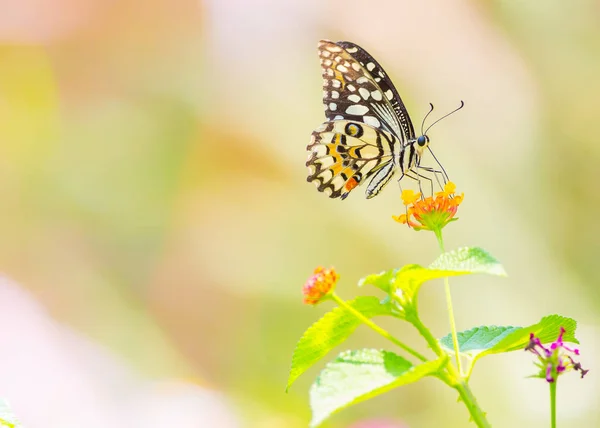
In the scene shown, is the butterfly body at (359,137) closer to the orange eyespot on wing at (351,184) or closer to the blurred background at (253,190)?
the orange eyespot on wing at (351,184)

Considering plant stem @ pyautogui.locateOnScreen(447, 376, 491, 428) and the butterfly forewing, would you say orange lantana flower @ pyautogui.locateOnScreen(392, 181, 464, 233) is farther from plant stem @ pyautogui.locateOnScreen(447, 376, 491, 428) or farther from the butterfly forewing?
the butterfly forewing

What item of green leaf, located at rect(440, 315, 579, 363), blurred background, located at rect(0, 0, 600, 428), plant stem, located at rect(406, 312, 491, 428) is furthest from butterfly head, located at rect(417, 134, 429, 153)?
blurred background, located at rect(0, 0, 600, 428)

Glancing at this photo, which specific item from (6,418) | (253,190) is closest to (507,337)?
(6,418)

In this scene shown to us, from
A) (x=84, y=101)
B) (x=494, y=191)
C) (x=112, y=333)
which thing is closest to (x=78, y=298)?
(x=112, y=333)

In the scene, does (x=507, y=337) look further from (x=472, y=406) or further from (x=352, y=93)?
(x=352, y=93)

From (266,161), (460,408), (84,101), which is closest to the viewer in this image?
(460,408)

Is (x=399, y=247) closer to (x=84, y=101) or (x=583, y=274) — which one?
(x=583, y=274)

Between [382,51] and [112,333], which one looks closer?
[112,333]
